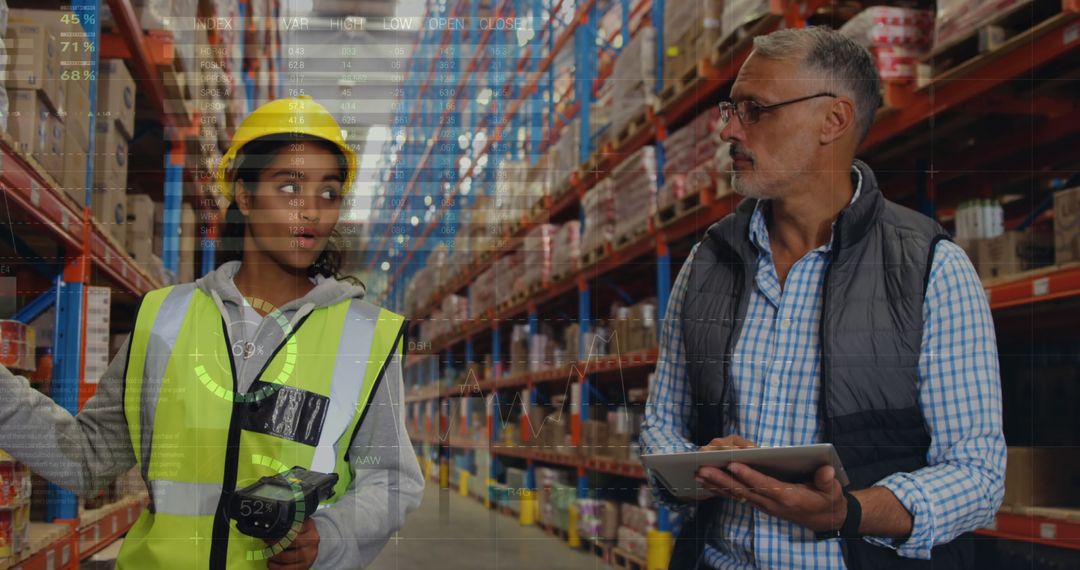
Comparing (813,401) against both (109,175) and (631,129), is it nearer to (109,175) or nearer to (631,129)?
(109,175)

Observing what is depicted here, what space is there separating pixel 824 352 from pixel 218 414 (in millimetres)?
1310

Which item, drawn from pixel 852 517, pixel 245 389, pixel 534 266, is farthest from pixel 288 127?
pixel 852 517

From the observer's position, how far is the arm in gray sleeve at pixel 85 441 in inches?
76.9

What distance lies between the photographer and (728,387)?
2162 millimetres

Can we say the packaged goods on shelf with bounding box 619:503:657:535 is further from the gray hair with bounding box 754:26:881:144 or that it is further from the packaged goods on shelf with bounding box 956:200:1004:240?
the gray hair with bounding box 754:26:881:144

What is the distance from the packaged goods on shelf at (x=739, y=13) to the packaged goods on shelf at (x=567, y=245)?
4.90ft

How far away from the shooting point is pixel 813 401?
2.12 meters

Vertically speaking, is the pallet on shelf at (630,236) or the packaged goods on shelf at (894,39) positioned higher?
the packaged goods on shelf at (894,39)

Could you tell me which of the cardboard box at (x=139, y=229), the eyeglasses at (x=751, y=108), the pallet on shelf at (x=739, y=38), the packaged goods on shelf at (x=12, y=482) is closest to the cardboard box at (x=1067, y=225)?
the eyeglasses at (x=751, y=108)

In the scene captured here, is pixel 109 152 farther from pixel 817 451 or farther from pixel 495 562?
pixel 817 451

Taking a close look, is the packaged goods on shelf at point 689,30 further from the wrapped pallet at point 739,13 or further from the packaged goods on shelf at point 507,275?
the packaged goods on shelf at point 507,275

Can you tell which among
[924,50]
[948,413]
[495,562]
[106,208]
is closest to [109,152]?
[106,208]

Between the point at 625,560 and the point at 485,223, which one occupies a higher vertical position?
the point at 485,223

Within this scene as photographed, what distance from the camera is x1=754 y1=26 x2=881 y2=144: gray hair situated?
2.26 m
